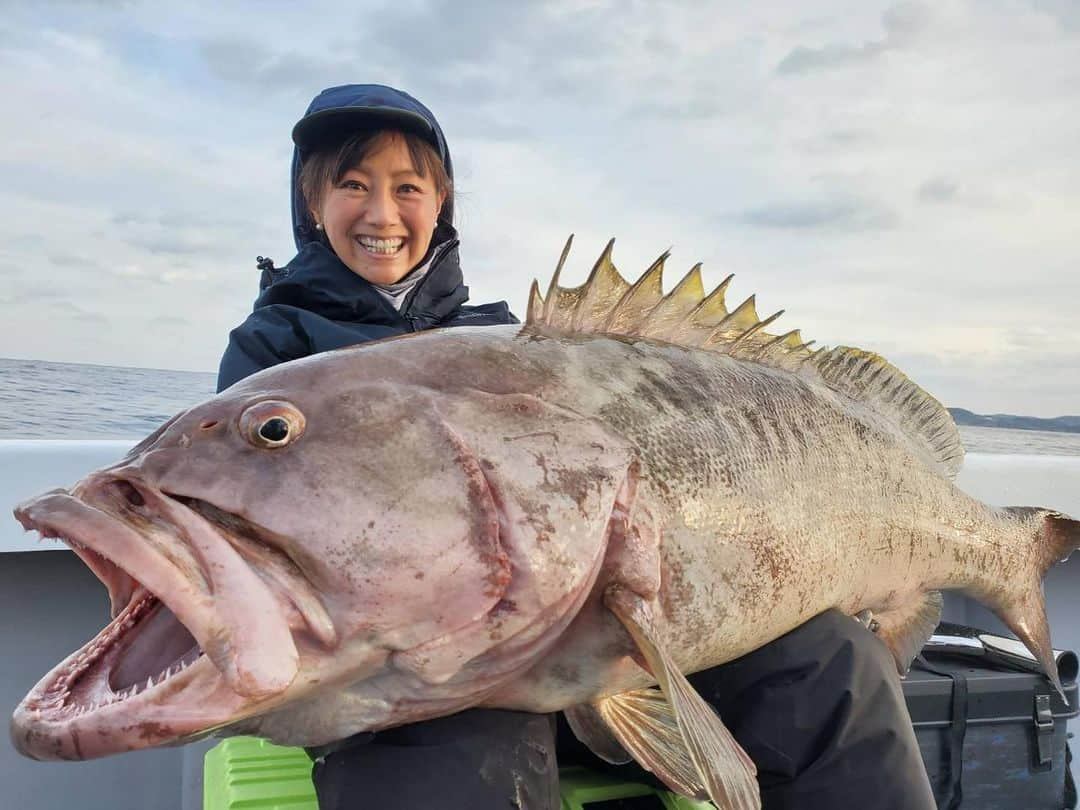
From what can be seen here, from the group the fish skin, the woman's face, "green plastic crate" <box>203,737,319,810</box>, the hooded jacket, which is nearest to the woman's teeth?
the woman's face

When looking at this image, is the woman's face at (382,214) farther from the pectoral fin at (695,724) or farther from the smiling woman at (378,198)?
the pectoral fin at (695,724)

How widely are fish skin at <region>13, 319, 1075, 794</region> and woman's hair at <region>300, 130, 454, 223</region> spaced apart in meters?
1.50

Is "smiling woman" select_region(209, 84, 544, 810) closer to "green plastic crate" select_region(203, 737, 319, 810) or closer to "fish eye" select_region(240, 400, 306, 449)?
"green plastic crate" select_region(203, 737, 319, 810)

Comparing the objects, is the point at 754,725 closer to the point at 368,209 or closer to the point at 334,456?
the point at 334,456

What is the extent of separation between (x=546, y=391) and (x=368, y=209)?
65.5 inches

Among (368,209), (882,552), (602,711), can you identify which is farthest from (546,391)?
(368,209)

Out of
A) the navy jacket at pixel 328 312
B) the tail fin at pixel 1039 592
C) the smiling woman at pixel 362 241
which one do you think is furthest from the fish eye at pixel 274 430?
the tail fin at pixel 1039 592

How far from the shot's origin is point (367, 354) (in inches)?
63.9

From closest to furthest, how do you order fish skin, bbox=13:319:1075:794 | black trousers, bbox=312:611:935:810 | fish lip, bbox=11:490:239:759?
1. fish lip, bbox=11:490:239:759
2. fish skin, bbox=13:319:1075:794
3. black trousers, bbox=312:611:935:810

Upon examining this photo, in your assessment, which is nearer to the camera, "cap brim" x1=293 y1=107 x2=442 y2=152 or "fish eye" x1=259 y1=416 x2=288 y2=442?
"fish eye" x1=259 y1=416 x2=288 y2=442

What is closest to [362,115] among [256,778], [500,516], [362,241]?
[362,241]

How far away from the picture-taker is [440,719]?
1716 millimetres

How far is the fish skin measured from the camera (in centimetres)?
133

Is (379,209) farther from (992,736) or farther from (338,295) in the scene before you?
(992,736)
